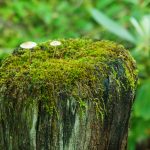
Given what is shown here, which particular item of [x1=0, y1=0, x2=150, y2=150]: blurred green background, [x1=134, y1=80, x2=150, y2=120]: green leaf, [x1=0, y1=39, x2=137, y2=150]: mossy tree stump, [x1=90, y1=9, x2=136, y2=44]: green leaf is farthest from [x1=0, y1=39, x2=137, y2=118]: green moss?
[x1=90, y1=9, x2=136, y2=44]: green leaf

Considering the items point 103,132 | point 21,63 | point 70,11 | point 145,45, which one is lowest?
point 103,132

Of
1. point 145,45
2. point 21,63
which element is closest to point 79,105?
point 21,63

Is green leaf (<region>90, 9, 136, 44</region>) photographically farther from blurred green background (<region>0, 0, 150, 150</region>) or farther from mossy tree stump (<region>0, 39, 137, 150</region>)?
mossy tree stump (<region>0, 39, 137, 150</region>)

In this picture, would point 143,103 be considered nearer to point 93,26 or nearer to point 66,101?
point 93,26

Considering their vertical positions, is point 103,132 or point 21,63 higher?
point 21,63

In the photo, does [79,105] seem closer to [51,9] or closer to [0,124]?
[0,124]

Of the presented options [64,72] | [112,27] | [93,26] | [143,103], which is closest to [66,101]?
[64,72]

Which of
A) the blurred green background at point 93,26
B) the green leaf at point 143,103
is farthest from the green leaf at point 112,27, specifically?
the green leaf at point 143,103
